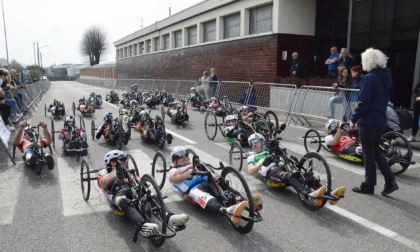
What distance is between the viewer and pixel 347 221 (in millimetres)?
4301

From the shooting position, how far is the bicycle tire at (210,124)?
923cm

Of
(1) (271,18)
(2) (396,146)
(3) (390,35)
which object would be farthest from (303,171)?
(1) (271,18)

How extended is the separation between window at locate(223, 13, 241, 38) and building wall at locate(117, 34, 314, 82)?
68 centimetres

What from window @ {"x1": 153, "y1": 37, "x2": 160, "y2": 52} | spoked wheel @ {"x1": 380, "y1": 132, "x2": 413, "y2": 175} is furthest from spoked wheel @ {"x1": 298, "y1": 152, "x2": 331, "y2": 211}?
window @ {"x1": 153, "y1": 37, "x2": 160, "y2": 52}

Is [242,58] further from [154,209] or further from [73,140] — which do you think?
[154,209]

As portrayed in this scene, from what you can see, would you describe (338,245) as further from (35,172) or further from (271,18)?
(271,18)

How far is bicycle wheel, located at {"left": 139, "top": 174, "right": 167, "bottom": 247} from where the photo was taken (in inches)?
139

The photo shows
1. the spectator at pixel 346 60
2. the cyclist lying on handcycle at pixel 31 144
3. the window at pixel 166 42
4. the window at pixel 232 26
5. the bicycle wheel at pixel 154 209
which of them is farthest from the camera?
the window at pixel 166 42

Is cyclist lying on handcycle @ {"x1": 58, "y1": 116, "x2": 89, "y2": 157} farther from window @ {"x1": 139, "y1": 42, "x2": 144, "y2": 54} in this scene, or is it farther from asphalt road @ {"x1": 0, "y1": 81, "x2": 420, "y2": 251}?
window @ {"x1": 139, "y1": 42, "x2": 144, "y2": 54}

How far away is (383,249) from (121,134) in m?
6.16

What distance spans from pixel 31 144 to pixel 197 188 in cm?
383

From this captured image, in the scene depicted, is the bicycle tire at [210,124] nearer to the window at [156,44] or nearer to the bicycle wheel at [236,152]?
the bicycle wheel at [236,152]

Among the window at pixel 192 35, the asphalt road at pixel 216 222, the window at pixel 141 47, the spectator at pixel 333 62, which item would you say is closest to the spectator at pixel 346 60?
the spectator at pixel 333 62

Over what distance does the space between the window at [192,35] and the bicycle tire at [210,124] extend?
16.8m
